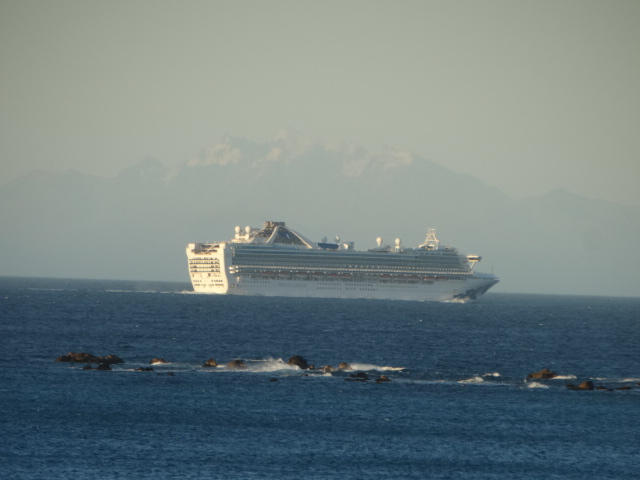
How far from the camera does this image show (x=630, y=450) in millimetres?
41094

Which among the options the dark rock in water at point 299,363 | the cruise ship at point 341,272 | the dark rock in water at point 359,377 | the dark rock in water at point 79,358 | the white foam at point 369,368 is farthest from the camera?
the cruise ship at point 341,272

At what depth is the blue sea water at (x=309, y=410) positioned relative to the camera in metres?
36.9

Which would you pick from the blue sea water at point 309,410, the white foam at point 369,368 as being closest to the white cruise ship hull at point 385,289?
the blue sea water at point 309,410

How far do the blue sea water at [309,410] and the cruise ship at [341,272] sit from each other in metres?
83.1

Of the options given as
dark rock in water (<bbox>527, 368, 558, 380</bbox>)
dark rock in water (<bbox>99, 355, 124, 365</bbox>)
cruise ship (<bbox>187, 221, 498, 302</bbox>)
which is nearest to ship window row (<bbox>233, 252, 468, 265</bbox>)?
cruise ship (<bbox>187, 221, 498, 302</bbox>)

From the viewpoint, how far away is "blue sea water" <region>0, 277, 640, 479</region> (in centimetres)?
3688

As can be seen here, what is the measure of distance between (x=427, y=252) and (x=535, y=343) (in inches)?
3305

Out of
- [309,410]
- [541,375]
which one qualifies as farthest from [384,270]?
[309,410]

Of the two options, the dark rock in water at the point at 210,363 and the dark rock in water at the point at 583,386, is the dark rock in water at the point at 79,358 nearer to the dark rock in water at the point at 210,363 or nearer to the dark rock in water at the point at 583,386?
the dark rock in water at the point at 210,363

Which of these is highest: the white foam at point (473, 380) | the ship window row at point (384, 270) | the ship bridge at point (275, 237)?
the ship bridge at point (275, 237)

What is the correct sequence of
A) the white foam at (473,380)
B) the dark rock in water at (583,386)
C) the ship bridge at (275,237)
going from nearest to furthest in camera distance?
the dark rock in water at (583,386) → the white foam at (473,380) → the ship bridge at (275,237)

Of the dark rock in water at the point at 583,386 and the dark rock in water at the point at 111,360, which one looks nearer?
the dark rock in water at the point at 583,386

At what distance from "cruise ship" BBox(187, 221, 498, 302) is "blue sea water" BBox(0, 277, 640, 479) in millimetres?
83142

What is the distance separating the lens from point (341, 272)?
179m
